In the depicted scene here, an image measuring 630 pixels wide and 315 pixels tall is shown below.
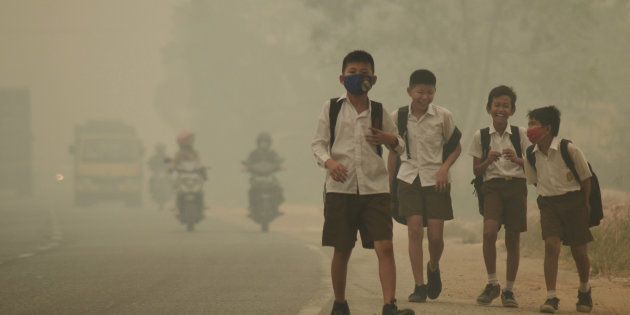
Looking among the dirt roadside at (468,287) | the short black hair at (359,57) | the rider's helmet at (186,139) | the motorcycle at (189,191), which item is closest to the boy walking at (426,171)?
the dirt roadside at (468,287)

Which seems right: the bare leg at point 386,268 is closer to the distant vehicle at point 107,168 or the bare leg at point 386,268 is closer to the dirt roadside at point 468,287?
the dirt roadside at point 468,287

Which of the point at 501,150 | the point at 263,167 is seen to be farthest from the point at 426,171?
the point at 263,167

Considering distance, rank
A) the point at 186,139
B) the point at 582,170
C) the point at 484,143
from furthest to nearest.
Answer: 1. the point at 186,139
2. the point at 484,143
3. the point at 582,170

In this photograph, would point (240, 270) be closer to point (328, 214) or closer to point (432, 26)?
point (328, 214)

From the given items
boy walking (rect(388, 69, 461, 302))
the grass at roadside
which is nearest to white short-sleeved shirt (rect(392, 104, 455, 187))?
boy walking (rect(388, 69, 461, 302))

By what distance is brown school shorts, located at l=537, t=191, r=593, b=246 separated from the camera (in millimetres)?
9180

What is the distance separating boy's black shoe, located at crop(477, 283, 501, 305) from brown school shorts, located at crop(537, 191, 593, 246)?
2.63 ft

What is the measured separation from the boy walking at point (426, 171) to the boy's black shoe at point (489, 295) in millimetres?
410

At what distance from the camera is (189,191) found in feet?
79.4

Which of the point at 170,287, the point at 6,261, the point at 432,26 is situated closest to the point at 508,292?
the point at 170,287

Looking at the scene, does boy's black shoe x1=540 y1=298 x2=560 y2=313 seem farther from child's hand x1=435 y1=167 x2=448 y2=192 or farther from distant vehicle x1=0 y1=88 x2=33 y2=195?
distant vehicle x1=0 y1=88 x2=33 y2=195

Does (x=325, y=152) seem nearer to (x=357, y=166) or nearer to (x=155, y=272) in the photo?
(x=357, y=166)

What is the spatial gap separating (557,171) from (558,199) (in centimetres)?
24

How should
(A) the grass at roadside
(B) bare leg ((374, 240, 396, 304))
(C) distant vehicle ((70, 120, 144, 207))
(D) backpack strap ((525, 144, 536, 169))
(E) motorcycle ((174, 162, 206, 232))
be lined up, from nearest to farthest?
1. (B) bare leg ((374, 240, 396, 304))
2. (D) backpack strap ((525, 144, 536, 169))
3. (A) the grass at roadside
4. (E) motorcycle ((174, 162, 206, 232))
5. (C) distant vehicle ((70, 120, 144, 207))
